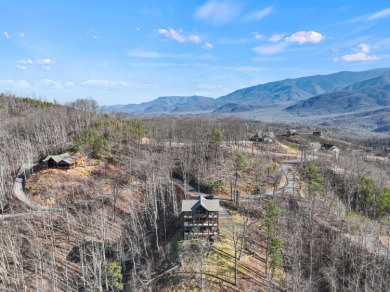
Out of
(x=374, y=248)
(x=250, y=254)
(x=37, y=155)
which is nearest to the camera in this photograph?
(x=374, y=248)

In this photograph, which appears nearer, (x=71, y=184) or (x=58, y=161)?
(x=71, y=184)

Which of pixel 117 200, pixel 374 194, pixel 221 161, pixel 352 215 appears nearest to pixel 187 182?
pixel 221 161

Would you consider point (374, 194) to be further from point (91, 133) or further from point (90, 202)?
point (91, 133)

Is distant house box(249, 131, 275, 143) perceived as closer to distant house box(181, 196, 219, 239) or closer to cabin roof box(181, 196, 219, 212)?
cabin roof box(181, 196, 219, 212)

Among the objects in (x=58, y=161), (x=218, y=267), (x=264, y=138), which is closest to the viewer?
(x=218, y=267)

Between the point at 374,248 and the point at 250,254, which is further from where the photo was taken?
the point at 250,254

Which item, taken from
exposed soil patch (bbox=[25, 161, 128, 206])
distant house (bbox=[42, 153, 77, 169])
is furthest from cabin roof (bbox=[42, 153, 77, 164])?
exposed soil patch (bbox=[25, 161, 128, 206])

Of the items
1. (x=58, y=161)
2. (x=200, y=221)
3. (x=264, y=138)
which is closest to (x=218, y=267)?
(x=200, y=221)

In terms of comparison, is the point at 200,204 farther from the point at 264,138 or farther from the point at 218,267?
the point at 264,138

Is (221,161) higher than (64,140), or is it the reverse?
(64,140)
